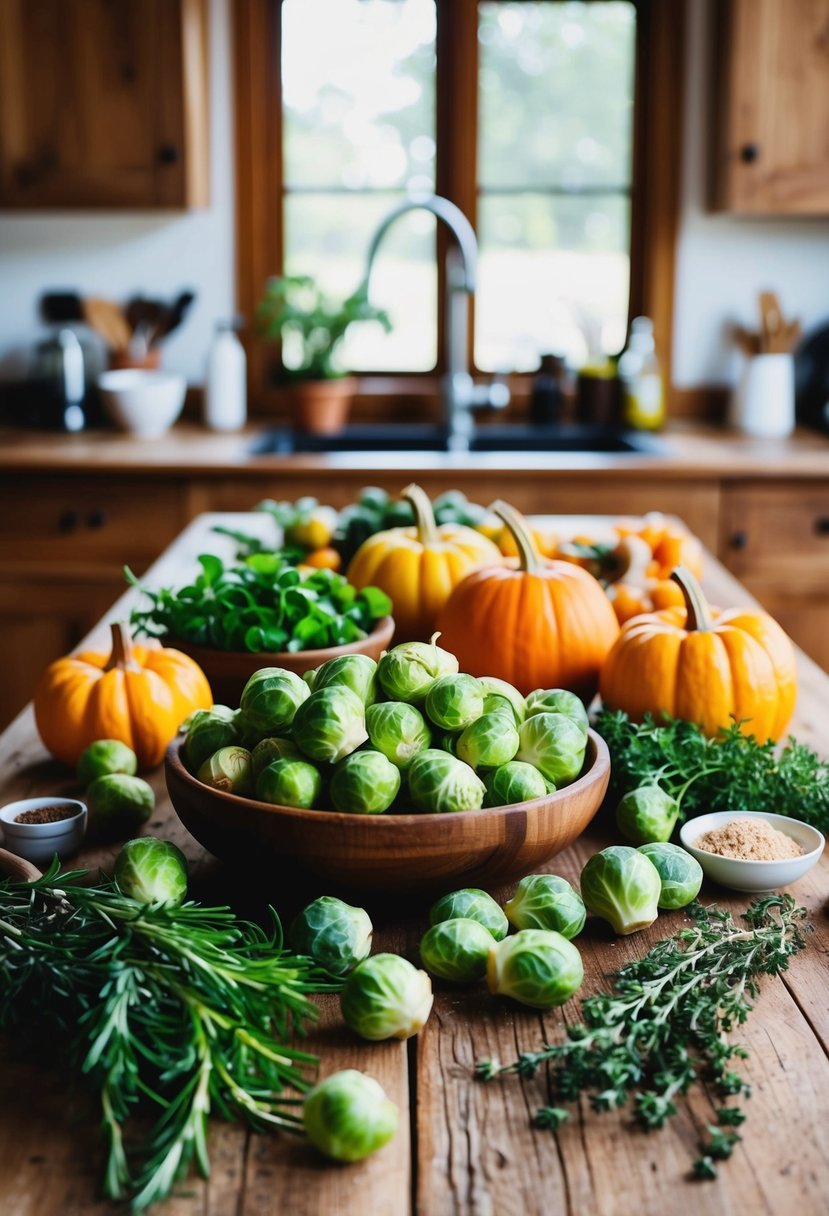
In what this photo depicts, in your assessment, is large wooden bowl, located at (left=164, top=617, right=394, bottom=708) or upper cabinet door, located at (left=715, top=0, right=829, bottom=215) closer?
large wooden bowl, located at (left=164, top=617, right=394, bottom=708)

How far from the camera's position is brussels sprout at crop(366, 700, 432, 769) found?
3.36 ft

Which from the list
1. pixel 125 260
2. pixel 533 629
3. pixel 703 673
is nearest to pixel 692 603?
pixel 703 673

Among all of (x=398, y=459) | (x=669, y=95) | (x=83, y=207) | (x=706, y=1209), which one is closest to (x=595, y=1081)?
(x=706, y=1209)

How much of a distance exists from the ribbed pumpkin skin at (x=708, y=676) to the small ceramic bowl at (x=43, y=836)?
635 mm

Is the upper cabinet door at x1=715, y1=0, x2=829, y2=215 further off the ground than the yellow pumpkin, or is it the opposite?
the upper cabinet door at x1=715, y1=0, x2=829, y2=215

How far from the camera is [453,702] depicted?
3.41 ft

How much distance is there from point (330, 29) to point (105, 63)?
791 millimetres

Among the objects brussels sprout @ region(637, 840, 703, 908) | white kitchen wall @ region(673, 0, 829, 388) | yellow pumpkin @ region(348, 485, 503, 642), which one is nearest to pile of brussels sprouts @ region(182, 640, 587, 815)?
brussels sprout @ region(637, 840, 703, 908)

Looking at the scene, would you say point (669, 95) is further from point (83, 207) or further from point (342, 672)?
point (342, 672)

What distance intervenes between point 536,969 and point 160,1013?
11.0 inches

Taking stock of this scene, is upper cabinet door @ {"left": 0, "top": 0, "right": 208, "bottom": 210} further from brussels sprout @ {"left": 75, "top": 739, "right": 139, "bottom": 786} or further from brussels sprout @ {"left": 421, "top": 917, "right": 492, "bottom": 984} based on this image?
brussels sprout @ {"left": 421, "top": 917, "right": 492, "bottom": 984}

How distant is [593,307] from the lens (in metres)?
4.13

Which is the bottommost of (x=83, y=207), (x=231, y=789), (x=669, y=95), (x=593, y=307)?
(x=231, y=789)

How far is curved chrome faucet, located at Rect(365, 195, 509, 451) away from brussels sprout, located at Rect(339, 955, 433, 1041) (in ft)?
9.78
